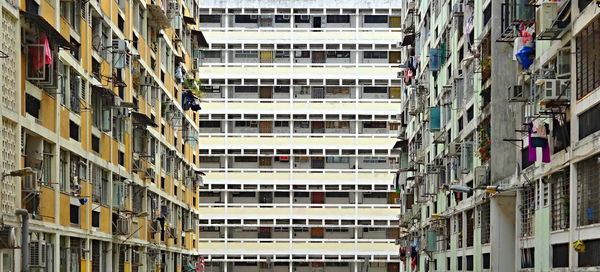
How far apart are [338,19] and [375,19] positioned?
264cm

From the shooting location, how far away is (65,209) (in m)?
28.7

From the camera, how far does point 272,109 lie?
73812 millimetres

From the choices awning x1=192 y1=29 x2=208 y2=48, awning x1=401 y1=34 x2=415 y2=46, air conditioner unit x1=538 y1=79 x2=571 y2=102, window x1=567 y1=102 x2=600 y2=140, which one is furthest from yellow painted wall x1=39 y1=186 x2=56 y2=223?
awning x1=401 y1=34 x2=415 y2=46

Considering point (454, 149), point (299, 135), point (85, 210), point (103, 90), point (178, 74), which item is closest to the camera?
point (85, 210)

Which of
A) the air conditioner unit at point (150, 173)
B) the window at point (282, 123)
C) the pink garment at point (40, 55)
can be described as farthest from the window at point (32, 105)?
the window at point (282, 123)

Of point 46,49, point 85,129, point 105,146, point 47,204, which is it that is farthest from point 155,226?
point 46,49

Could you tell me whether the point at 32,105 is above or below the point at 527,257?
above

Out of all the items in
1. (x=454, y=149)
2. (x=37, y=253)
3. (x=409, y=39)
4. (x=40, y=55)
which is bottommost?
(x=37, y=253)

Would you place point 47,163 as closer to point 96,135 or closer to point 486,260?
point 96,135

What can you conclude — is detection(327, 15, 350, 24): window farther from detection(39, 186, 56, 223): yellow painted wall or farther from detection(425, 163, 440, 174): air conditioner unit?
detection(39, 186, 56, 223): yellow painted wall

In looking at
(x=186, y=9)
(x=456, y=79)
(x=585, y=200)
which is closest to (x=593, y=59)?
(x=585, y=200)

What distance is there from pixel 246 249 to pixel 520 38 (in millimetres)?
47435

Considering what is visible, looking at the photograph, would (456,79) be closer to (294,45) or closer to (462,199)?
(462,199)

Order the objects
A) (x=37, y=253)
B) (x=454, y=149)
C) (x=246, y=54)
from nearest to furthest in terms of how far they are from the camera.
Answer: (x=37, y=253) < (x=454, y=149) < (x=246, y=54)
